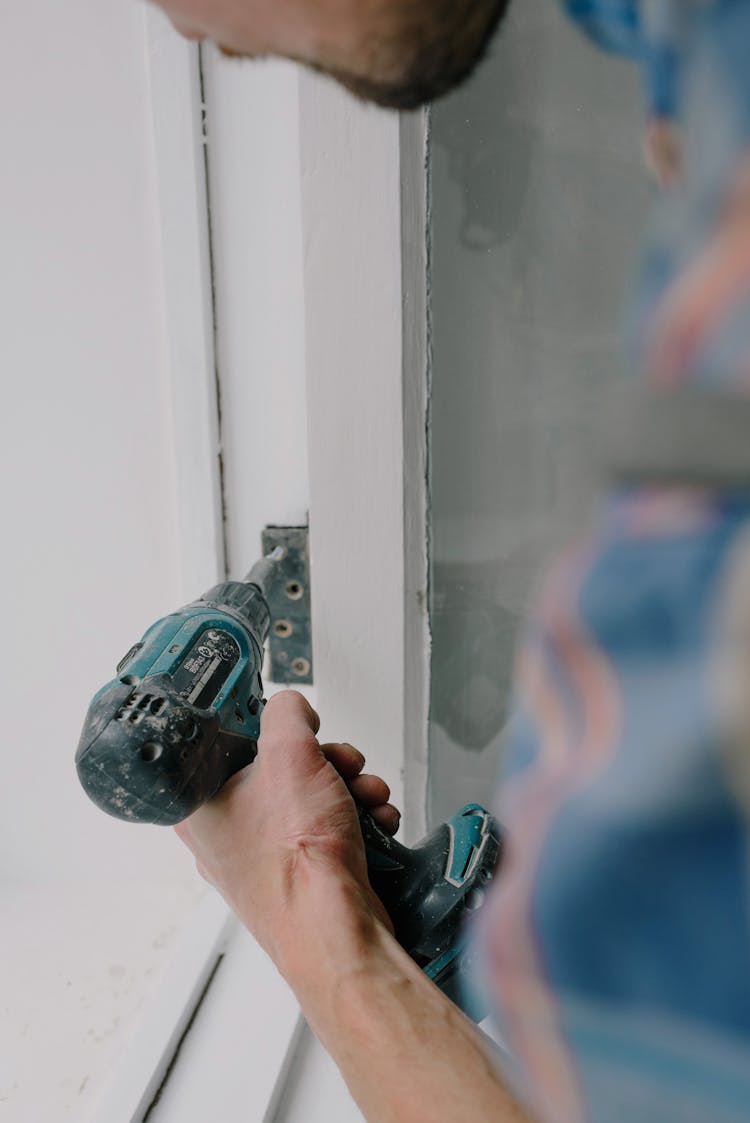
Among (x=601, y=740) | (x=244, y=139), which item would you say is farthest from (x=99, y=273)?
(x=601, y=740)

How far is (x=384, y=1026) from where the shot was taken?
0.45 m

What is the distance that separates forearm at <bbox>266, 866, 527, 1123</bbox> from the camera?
1.41ft

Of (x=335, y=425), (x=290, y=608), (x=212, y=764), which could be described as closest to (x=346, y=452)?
(x=335, y=425)

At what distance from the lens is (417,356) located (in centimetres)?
76

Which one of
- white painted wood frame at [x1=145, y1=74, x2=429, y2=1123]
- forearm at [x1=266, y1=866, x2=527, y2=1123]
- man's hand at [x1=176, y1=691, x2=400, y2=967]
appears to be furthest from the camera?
white painted wood frame at [x1=145, y1=74, x2=429, y2=1123]

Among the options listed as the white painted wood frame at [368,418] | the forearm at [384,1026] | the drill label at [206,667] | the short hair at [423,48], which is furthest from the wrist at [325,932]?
the short hair at [423,48]

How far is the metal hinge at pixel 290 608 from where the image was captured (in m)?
0.86

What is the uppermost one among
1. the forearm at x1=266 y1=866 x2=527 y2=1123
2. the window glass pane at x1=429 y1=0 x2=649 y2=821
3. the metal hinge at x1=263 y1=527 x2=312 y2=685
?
the window glass pane at x1=429 y1=0 x2=649 y2=821

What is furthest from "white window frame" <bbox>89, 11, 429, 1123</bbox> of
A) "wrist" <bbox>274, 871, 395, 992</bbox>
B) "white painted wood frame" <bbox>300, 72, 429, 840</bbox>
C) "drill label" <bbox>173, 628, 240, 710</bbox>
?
"wrist" <bbox>274, 871, 395, 992</bbox>

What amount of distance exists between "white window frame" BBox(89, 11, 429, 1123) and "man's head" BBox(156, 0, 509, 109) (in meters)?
0.30

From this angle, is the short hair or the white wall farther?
the white wall

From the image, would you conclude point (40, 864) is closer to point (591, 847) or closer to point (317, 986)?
point (317, 986)

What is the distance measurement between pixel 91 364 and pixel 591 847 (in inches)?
31.4

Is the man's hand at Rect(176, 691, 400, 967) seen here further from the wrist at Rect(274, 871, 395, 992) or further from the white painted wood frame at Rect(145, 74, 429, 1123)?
the white painted wood frame at Rect(145, 74, 429, 1123)
